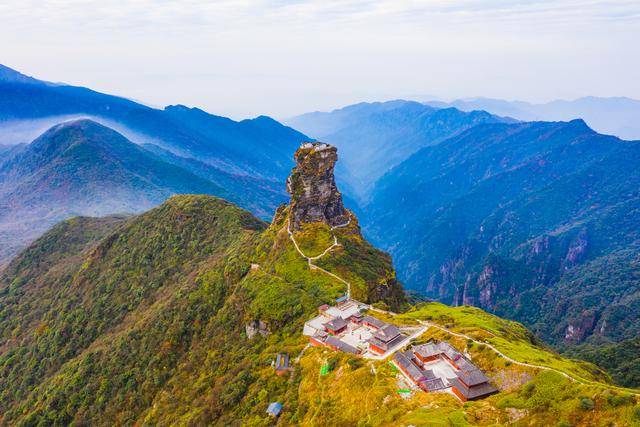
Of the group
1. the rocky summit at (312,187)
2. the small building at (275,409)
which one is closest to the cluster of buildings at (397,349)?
the small building at (275,409)

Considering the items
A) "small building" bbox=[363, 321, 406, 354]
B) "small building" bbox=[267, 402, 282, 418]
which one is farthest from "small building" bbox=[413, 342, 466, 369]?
"small building" bbox=[267, 402, 282, 418]

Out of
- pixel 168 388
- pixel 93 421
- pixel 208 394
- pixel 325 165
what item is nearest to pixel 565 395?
pixel 208 394

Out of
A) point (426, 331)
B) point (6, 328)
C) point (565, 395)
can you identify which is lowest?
point (6, 328)

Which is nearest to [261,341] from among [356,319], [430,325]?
[356,319]

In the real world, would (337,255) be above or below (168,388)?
above

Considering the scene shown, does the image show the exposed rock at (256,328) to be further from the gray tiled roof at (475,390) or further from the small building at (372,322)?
the gray tiled roof at (475,390)

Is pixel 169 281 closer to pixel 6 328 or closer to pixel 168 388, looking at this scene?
pixel 168 388
